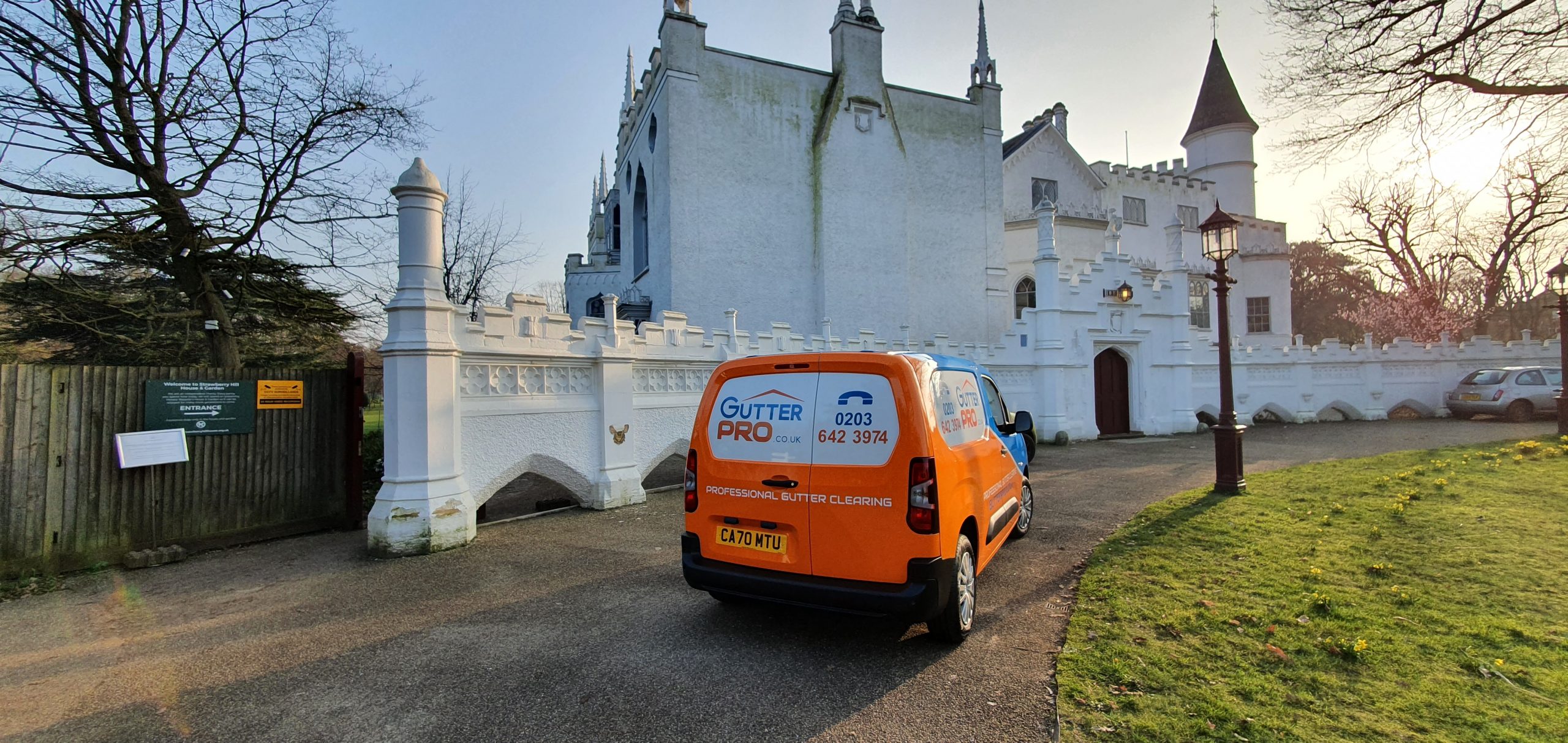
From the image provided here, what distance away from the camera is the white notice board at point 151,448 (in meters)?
6.19

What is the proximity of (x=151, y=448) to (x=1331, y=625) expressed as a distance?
10.2m

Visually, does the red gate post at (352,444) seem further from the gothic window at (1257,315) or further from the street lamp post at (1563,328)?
the gothic window at (1257,315)

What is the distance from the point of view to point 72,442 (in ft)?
20.0

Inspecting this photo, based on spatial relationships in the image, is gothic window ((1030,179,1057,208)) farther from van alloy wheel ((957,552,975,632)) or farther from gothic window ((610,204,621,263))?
van alloy wheel ((957,552,975,632))

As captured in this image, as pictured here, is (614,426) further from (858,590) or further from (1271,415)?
(1271,415)

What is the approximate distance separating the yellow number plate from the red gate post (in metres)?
6.03

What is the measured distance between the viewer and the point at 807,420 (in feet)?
13.5

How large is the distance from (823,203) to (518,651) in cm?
1701

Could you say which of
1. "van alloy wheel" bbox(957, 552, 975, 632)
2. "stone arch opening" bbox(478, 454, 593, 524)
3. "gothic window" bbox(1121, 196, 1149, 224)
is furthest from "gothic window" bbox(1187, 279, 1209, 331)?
"van alloy wheel" bbox(957, 552, 975, 632)

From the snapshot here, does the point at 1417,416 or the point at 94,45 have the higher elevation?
the point at 94,45

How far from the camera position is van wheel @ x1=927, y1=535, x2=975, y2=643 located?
13.0 feet

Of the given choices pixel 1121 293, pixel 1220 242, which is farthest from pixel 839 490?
pixel 1121 293

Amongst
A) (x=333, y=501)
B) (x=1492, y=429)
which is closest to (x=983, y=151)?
(x=1492, y=429)

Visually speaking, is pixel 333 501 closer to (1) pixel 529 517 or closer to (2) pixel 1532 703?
(1) pixel 529 517
